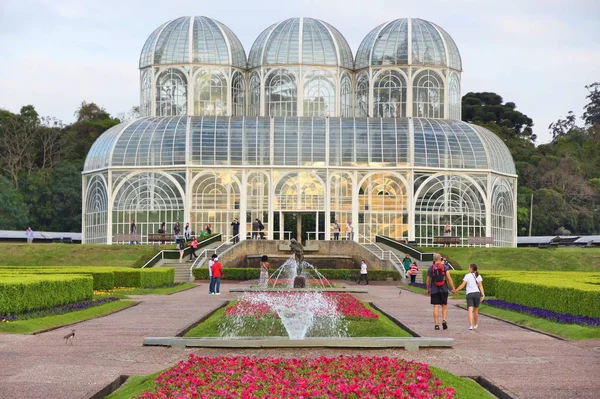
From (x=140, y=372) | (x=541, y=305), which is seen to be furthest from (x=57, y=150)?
(x=140, y=372)

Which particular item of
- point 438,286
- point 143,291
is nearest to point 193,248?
point 143,291

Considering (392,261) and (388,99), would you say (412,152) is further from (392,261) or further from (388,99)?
(392,261)

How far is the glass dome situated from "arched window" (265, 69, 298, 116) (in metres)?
4.62

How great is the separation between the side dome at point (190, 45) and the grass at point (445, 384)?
59072 mm

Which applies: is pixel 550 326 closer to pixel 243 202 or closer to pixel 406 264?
pixel 406 264

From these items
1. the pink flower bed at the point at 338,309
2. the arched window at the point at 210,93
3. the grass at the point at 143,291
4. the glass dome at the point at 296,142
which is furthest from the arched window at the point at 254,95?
the pink flower bed at the point at 338,309

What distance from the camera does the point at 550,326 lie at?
24.2 m

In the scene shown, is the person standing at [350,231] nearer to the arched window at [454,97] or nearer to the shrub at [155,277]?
the arched window at [454,97]

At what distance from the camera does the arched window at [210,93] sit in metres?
72.9

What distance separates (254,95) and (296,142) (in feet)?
29.9

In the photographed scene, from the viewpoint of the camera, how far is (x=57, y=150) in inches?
3866

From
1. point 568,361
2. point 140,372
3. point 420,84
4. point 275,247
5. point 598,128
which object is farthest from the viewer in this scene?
point 598,128

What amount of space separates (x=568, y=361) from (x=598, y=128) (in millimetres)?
105945

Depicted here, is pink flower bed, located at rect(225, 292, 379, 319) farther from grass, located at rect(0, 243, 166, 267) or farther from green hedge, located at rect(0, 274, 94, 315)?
grass, located at rect(0, 243, 166, 267)
